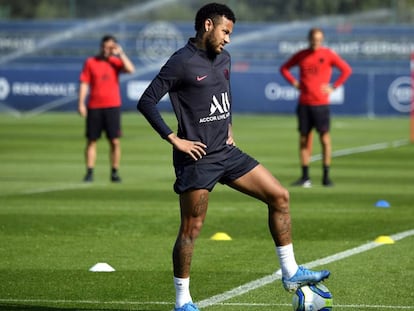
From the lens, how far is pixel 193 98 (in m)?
8.59

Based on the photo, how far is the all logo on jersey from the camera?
28.3 ft

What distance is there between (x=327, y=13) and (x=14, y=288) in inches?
1492

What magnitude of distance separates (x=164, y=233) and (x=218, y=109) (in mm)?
4821

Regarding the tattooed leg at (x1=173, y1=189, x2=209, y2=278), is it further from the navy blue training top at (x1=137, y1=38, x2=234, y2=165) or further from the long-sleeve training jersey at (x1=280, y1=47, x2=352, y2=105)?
the long-sleeve training jersey at (x1=280, y1=47, x2=352, y2=105)

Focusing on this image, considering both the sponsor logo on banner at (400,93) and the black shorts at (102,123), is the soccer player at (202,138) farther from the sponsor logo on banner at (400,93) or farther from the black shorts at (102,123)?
the sponsor logo on banner at (400,93)

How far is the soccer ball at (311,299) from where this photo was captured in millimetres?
8484

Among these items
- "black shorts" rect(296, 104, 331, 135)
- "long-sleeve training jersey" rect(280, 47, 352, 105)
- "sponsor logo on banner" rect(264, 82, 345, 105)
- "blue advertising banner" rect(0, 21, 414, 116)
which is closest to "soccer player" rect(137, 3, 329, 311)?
"black shorts" rect(296, 104, 331, 135)

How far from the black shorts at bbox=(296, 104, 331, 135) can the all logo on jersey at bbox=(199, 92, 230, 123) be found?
10.1 m

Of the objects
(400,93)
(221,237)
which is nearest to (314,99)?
(221,237)

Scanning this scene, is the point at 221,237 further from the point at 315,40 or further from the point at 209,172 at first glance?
the point at 315,40

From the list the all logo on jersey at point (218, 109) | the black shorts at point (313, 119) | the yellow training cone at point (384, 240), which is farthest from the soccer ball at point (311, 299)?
the black shorts at point (313, 119)

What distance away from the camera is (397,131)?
32.8 metres

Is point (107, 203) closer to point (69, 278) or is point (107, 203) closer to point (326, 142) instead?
point (326, 142)

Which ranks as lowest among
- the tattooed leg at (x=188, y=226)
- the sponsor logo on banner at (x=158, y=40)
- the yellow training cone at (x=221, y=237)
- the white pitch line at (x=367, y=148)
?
the white pitch line at (x=367, y=148)
